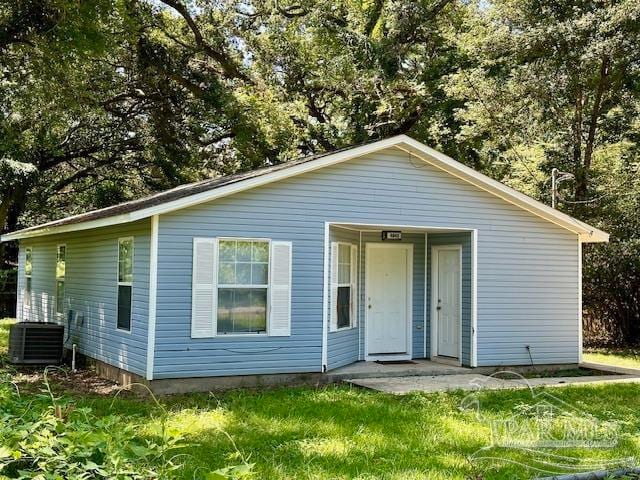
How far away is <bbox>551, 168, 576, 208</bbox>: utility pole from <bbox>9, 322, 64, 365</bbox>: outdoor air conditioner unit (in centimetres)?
1089

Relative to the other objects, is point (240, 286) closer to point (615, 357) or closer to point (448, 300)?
point (448, 300)

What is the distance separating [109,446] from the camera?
3219mm

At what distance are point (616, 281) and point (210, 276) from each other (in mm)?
11193

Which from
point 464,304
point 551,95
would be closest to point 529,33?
point 551,95

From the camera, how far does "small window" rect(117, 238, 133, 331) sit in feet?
32.8

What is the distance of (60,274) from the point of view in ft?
46.1

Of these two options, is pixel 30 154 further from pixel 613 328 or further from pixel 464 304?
pixel 613 328

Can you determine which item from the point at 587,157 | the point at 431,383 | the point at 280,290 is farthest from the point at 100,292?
the point at 587,157

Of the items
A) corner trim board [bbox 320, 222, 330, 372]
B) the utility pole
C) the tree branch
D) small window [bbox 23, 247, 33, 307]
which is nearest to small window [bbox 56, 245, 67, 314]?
small window [bbox 23, 247, 33, 307]

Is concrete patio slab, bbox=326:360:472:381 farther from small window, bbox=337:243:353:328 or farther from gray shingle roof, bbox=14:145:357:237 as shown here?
gray shingle roof, bbox=14:145:357:237

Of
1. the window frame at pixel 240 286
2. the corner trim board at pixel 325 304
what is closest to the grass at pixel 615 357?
the corner trim board at pixel 325 304

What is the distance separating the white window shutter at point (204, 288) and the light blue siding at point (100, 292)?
26.3 inches

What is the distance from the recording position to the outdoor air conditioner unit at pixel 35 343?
37.5ft

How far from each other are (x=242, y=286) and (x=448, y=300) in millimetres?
4197
